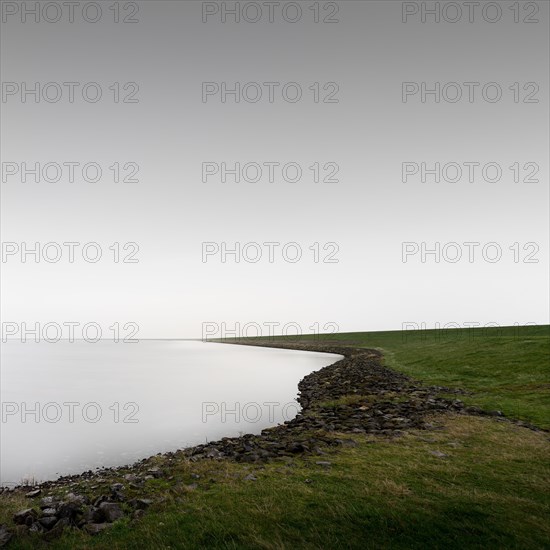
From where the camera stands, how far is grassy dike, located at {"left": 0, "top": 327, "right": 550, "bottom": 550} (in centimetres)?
814

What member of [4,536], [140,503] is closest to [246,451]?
[140,503]

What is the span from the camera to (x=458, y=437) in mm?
17078

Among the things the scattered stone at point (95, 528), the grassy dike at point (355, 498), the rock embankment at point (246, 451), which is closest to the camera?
the grassy dike at point (355, 498)

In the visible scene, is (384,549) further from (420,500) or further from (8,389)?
(8,389)

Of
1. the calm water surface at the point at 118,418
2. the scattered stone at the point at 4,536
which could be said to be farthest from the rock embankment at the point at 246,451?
the calm water surface at the point at 118,418

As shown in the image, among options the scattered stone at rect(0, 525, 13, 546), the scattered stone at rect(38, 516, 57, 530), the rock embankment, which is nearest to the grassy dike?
the scattered stone at rect(0, 525, 13, 546)

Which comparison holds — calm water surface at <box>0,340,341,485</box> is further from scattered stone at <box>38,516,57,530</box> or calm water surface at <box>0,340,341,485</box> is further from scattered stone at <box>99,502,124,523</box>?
scattered stone at <box>99,502,124,523</box>

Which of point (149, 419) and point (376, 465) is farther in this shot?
point (149, 419)

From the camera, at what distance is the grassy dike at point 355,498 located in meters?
8.14

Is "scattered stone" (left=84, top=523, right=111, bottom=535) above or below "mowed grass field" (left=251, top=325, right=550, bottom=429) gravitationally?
above

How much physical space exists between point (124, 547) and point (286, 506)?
3935 mm

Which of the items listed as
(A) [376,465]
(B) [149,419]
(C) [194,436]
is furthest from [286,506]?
(B) [149,419]

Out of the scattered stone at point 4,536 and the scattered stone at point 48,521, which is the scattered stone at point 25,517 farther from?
the scattered stone at point 4,536

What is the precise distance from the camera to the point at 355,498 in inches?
394
